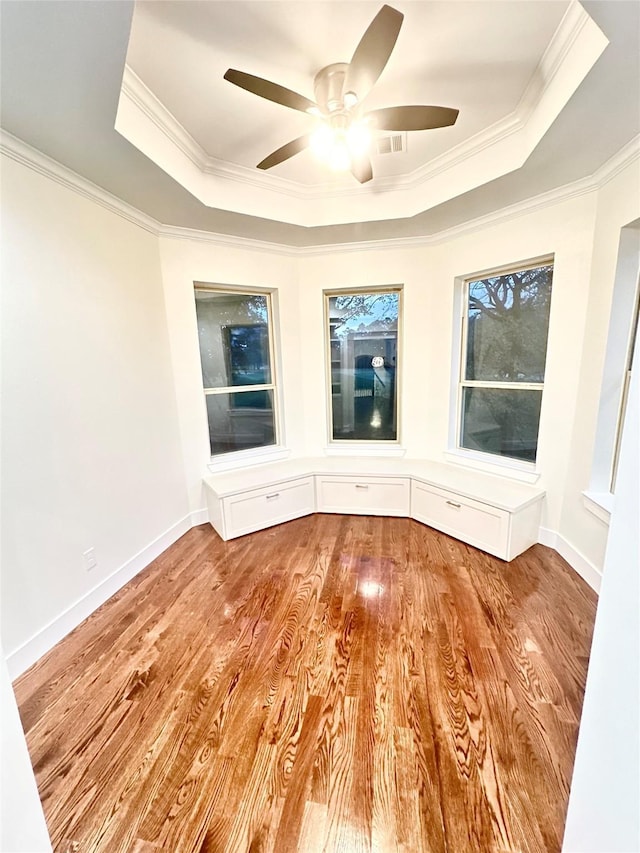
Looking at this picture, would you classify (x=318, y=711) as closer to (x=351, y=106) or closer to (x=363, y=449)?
(x=363, y=449)

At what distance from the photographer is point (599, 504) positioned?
208 centimetres

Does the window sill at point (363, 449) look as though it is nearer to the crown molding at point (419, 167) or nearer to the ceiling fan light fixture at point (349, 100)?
the crown molding at point (419, 167)

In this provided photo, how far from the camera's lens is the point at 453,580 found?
2230 mm

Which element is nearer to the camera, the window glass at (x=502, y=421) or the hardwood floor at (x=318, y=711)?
the hardwood floor at (x=318, y=711)

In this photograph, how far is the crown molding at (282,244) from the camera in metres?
1.69

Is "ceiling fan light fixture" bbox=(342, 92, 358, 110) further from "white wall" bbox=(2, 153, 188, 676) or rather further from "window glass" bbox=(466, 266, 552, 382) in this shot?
"window glass" bbox=(466, 266, 552, 382)

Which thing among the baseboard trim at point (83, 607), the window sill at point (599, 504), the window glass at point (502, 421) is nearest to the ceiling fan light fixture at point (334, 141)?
the window glass at point (502, 421)

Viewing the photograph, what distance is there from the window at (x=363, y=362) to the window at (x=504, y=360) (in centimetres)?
68

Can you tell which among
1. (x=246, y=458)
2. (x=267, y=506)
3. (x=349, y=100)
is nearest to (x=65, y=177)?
(x=349, y=100)

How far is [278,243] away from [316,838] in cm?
365

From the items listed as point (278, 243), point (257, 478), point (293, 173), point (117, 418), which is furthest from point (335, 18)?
point (257, 478)

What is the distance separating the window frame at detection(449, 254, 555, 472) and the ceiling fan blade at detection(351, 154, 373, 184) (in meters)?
1.30

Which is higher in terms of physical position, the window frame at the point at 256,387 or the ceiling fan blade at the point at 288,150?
the ceiling fan blade at the point at 288,150

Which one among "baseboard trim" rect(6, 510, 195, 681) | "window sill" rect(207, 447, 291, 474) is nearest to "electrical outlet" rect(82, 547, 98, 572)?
"baseboard trim" rect(6, 510, 195, 681)
